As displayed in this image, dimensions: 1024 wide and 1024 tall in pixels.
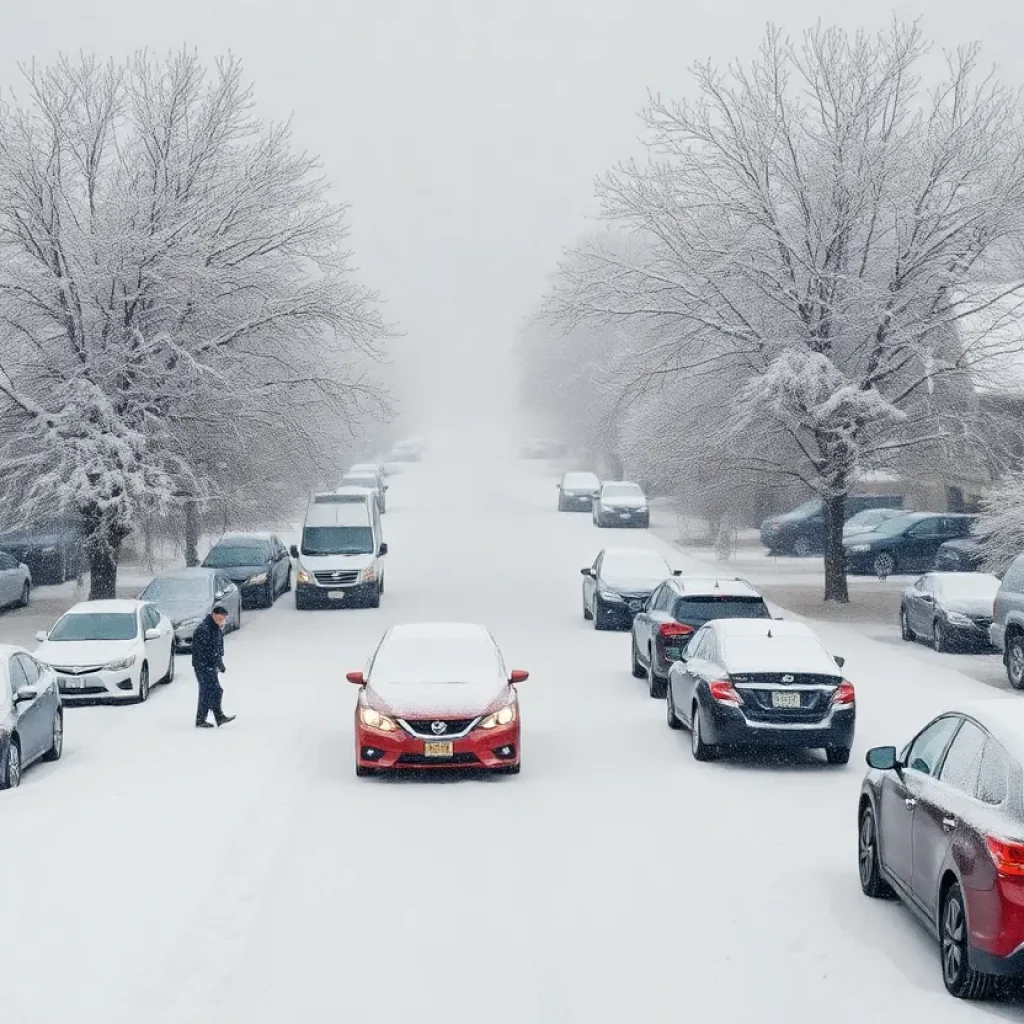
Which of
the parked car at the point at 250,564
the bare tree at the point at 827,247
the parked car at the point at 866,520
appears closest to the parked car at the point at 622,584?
the bare tree at the point at 827,247

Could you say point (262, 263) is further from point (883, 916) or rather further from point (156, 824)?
point (883, 916)

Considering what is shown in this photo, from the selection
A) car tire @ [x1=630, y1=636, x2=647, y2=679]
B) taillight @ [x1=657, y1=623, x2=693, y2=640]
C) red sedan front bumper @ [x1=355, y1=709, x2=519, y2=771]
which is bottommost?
car tire @ [x1=630, y1=636, x2=647, y2=679]

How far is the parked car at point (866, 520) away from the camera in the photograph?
1773 inches

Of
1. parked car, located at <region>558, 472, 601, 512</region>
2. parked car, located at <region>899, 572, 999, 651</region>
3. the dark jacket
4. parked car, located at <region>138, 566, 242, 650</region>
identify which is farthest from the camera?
parked car, located at <region>558, 472, 601, 512</region>

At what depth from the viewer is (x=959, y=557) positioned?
38.2 m

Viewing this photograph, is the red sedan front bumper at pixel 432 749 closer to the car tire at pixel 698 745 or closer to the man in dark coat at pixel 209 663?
the car tire at pixel 698 745

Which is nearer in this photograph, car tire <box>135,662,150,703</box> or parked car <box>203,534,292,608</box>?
car tire <box>135,662,150,703</box>

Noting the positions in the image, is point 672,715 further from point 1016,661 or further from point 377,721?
point 1016,661

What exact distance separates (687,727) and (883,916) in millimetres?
7780

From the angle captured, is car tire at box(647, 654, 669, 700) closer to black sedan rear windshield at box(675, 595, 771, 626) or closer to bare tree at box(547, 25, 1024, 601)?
black sedan rear windshield at box(675, 595, 771, 626)

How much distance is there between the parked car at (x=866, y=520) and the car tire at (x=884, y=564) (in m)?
2.25

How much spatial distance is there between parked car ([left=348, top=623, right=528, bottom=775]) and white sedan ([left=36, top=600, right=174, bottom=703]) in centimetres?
630

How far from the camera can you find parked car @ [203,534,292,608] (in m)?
34.8

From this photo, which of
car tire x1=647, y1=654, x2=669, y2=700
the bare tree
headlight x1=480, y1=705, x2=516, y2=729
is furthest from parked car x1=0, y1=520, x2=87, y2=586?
headlight x1=480, y1=705, x2=516, y2=729
